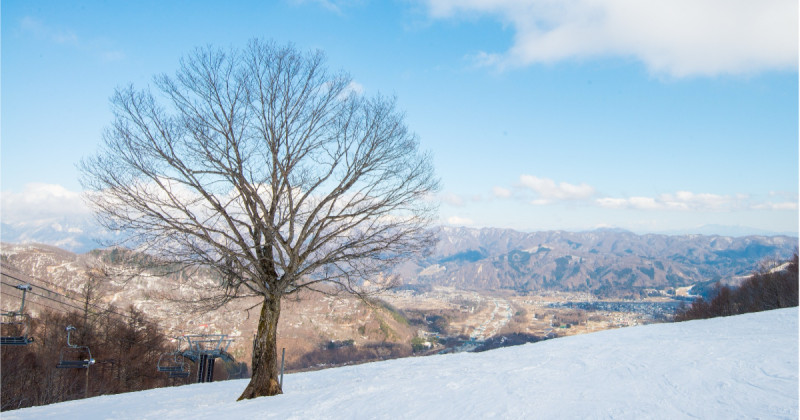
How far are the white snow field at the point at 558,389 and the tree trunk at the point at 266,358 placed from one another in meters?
0.60

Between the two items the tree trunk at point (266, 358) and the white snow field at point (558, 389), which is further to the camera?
the tree trunk at point (266, 358)

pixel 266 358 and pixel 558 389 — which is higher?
pixel 558 389

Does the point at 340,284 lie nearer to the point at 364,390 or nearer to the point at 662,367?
the point at 364,390

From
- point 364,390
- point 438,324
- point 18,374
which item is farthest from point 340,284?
point 438,324

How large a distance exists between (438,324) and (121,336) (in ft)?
357

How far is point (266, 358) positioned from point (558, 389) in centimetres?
681

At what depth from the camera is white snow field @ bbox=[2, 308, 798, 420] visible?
584 cm

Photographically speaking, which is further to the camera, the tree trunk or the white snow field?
the tree trunk

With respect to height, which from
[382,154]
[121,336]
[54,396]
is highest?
[382,154]

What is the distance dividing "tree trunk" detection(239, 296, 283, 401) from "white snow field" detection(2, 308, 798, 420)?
60cm

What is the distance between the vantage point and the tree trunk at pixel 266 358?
9.99 meters

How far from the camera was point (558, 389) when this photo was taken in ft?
23.5

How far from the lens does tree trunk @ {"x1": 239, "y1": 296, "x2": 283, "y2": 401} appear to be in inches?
393

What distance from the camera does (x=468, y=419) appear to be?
5984 millimetres
